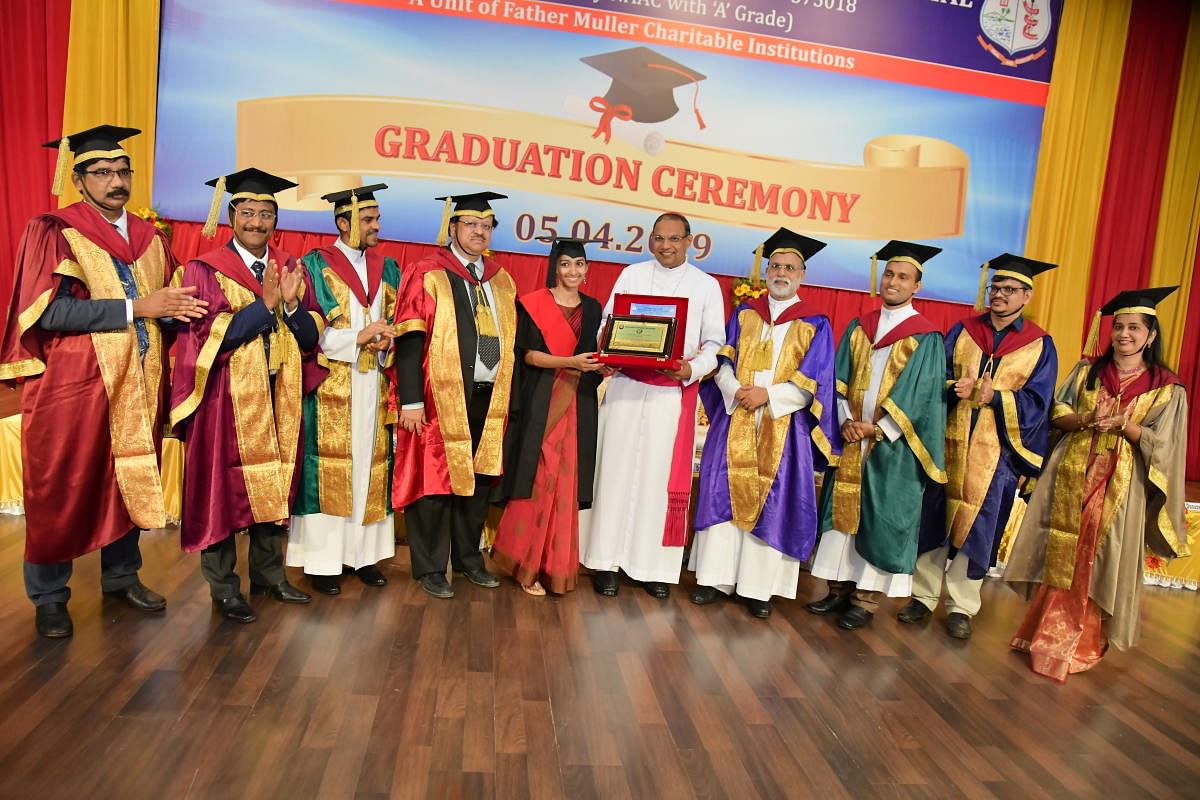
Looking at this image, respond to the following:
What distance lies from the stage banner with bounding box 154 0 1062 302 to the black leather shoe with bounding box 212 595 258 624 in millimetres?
3530

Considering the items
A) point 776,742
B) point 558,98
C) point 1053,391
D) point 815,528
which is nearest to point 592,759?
point 776,742

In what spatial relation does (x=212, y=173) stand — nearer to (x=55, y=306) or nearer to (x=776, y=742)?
(x=55, y=306)

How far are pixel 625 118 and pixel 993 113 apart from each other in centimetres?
330

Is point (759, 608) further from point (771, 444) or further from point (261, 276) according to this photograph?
point (261, 276)

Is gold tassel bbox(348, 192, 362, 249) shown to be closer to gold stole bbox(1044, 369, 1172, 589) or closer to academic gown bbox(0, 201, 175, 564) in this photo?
academic gown bbox(0, 201, 175, 564)

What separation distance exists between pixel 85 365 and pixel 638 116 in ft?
15.2


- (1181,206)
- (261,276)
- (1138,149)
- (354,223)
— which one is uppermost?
(1138,149)

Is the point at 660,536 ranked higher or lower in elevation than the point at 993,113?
lower

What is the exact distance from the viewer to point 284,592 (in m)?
3.49

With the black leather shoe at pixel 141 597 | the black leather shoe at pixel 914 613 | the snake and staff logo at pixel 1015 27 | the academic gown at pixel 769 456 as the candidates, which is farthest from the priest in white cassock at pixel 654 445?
the snake and staff logo at pixel 1015 27

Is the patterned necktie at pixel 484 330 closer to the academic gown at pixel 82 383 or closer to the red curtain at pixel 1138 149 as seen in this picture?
the academic gown at pixel 82 383

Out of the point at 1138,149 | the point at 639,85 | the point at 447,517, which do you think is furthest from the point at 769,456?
the point at 1138,149

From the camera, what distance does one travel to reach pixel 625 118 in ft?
20.7

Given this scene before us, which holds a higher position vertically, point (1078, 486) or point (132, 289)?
point (132, 289)
